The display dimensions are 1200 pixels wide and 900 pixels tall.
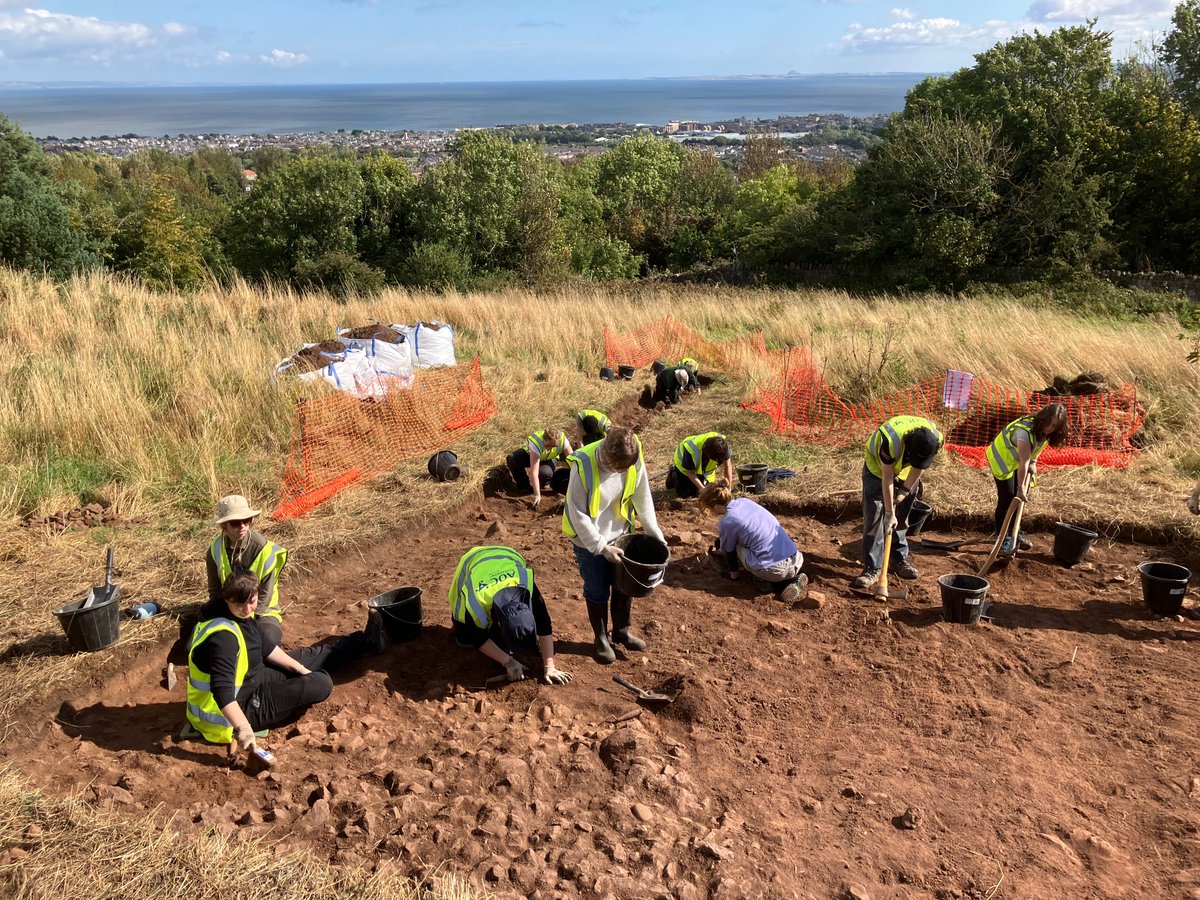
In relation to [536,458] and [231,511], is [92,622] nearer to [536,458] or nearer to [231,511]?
[231,511]

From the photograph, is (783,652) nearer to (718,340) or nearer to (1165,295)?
(718,340)

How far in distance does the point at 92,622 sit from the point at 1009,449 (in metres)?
5.75

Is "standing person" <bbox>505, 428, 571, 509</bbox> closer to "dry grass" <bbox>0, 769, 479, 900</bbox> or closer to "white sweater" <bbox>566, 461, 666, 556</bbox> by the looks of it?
"white sweater" <bbox>566, 461, 666, 556</bbox>

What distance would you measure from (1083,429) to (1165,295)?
12.8 m

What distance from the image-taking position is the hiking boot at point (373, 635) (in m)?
4.68

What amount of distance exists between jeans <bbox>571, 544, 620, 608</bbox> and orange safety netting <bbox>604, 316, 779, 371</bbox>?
25.0 ft

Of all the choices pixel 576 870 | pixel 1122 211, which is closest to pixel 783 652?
pixel 576 870

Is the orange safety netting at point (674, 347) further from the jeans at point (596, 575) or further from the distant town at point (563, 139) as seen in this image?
the distant town at point (563, 139)

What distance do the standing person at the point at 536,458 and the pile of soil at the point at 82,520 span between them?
9.99 ft

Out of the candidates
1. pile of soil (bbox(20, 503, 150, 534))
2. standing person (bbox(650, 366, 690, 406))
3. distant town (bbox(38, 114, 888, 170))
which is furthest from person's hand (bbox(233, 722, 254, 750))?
distant town (bbox(38, 114, 888, 170))

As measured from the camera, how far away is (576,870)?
10.2 feet

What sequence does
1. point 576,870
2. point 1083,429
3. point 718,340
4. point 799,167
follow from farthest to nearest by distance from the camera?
point 799,167, point 718,340, point 1083,429, point 576,870

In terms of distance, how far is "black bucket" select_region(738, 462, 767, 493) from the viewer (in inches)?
285

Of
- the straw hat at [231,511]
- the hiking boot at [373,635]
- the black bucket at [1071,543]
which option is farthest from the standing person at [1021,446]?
the straw hat at [231,511]
